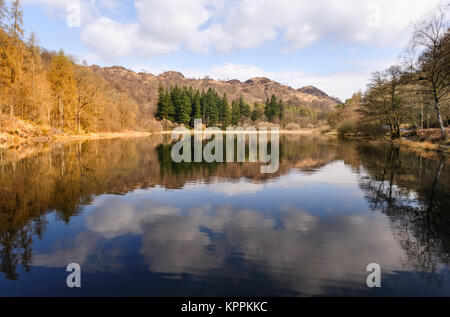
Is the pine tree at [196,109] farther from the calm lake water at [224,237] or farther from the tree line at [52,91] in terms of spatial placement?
the calm lake water at [224,237]

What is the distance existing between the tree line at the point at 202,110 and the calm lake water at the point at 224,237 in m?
81.1

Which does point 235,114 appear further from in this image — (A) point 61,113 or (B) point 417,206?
(B) point 417,206

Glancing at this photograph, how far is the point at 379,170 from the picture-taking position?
53.4 ft

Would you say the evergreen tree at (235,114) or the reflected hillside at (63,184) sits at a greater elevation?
the evergreen tree at (235,114)

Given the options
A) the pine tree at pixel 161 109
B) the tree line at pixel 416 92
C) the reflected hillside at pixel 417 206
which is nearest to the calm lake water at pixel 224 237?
the reflected hillside at pixel 417 206

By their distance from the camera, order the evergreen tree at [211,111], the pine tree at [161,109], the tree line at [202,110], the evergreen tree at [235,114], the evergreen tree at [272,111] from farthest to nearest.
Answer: the evergreen tree at [272,111]
the evergreen tree at [235,114]
the evergreen tree at [211,111]
the tree line at [202,110]
the pine tree at [161,109]

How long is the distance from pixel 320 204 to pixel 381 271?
456 centimetres

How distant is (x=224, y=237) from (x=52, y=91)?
5069 centimetres

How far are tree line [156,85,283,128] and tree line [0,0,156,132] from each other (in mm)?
27535

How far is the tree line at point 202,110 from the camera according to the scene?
91.9 meters

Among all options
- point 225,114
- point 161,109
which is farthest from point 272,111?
point 161,109

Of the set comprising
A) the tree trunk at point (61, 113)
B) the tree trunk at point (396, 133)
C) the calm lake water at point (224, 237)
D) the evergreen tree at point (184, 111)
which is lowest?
the calm lake water at point (224, 237)

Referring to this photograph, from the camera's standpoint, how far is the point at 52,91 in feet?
151
